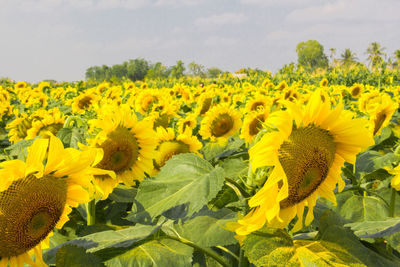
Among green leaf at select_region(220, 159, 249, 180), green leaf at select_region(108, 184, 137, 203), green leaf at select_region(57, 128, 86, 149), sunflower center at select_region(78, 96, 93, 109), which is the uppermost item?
sunflower center at select_region(78, 96, 93, 109)

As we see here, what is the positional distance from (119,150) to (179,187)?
79 cm

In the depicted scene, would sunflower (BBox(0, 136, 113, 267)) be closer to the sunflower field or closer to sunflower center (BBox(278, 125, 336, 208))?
the sunflower field

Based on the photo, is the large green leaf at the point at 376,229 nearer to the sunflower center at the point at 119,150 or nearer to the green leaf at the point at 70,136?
the sunflower center at the point at 119,150

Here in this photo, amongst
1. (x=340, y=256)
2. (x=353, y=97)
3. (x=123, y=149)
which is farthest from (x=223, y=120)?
(x=353, y=97)

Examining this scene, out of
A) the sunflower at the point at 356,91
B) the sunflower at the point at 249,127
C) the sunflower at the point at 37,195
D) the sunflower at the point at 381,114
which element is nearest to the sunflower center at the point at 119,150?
the sunflower at the point at 37,195

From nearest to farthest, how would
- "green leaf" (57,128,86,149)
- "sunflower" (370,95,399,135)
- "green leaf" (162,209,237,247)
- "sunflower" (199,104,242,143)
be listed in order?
"green leaf" (162,209,237,247), "green leaf" (57,128,86,149), "sunflower" (370,95,399,135), "sunflower" (199,104,242,143)

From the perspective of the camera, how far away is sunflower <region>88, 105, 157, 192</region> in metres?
2.06

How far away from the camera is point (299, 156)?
1295 mm

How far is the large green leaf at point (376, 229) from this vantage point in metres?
1.23

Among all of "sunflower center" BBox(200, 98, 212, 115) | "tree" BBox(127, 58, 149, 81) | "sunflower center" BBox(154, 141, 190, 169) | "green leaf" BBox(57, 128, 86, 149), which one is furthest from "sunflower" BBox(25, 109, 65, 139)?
"tree" BBox(127, 58, 149, 81)

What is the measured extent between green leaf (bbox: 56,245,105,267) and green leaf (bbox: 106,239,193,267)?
6.3 inches

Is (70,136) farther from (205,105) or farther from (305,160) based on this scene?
(205,105)

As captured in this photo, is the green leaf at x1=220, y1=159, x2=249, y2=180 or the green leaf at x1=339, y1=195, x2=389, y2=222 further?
the green leaf at x1=339, y1=195, x2=389, y2=222

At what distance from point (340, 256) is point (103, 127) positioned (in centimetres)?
139
